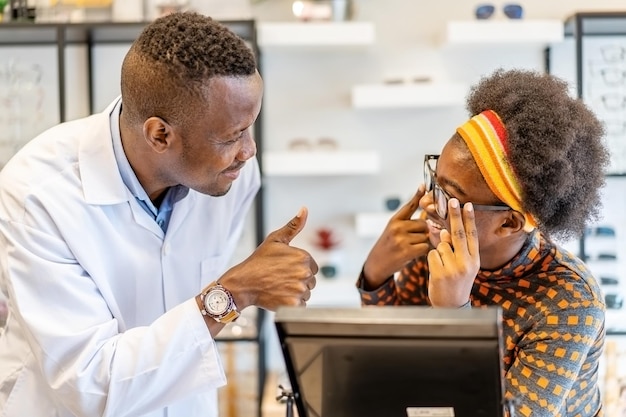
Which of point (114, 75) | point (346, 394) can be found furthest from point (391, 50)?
point (346, 394)

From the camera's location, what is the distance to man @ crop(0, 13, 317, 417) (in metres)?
1.20

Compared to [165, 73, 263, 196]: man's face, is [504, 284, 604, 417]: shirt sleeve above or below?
below

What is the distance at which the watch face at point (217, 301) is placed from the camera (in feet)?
3.94

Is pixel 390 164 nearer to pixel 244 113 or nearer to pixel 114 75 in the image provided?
pixel 114 75

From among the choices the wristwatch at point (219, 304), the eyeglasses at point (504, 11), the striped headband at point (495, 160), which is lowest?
the wristwatch at point (219, 304)

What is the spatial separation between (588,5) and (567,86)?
158cm

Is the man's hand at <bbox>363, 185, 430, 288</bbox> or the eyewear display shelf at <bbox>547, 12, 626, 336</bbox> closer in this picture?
the man's hand at <bbox>363, 185, 430, 288</bbox>

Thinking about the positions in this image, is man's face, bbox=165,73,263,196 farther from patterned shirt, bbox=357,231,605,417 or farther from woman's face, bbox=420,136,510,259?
patterned shirt, bbox=357,231,605,417

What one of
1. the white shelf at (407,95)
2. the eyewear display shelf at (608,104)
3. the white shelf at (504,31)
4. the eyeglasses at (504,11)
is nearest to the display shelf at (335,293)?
the white shelf at (407,95)

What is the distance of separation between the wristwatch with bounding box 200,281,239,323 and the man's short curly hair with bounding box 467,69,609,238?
1.58 feet

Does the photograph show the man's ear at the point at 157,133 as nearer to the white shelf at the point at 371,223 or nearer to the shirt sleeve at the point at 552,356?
the shirt sleeve at the point at 552,356

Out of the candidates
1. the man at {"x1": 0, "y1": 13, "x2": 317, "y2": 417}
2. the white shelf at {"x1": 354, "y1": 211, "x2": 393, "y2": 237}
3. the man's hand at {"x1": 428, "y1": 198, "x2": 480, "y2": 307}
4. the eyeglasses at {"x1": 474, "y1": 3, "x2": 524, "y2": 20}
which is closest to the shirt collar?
the man at {"x1": 0, "y1": 13, "x2": 317, "y2": 417}

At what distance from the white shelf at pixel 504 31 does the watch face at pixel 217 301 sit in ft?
5.17

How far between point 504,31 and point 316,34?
61 cm
